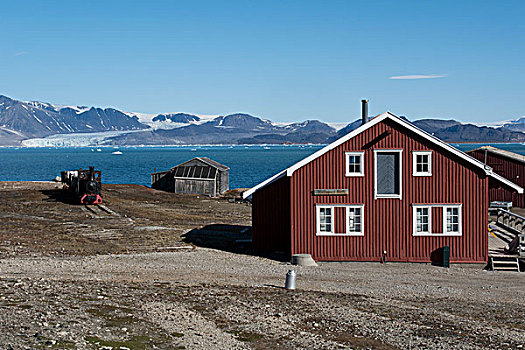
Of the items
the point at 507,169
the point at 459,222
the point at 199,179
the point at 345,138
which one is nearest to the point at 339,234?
the point at 345,138

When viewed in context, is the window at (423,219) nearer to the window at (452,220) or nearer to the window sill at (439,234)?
the window sill at (439,234)

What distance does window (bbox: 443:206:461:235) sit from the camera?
3145 cm

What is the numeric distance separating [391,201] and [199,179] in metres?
40.8

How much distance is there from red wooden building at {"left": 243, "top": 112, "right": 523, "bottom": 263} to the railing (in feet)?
24.0

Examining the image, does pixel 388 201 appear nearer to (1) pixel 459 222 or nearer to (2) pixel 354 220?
(2) pixel 354 220

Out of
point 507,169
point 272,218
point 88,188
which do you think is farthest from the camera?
point 507,169

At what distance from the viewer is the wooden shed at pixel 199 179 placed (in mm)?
69688

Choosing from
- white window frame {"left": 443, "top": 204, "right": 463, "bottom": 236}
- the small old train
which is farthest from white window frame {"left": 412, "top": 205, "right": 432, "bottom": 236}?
the small old train

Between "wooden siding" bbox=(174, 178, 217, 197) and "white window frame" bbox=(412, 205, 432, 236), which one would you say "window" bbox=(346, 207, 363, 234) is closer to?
"white window frame" bbox=(412, 205, 432, 236)

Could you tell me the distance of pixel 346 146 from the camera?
31578 millimetres

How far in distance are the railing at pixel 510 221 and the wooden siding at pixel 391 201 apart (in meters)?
7.09

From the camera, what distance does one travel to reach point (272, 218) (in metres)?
33.6

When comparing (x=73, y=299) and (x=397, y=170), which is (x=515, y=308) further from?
(x=73, y=299)

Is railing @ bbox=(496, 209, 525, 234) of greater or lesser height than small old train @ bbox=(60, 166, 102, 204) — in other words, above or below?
below
